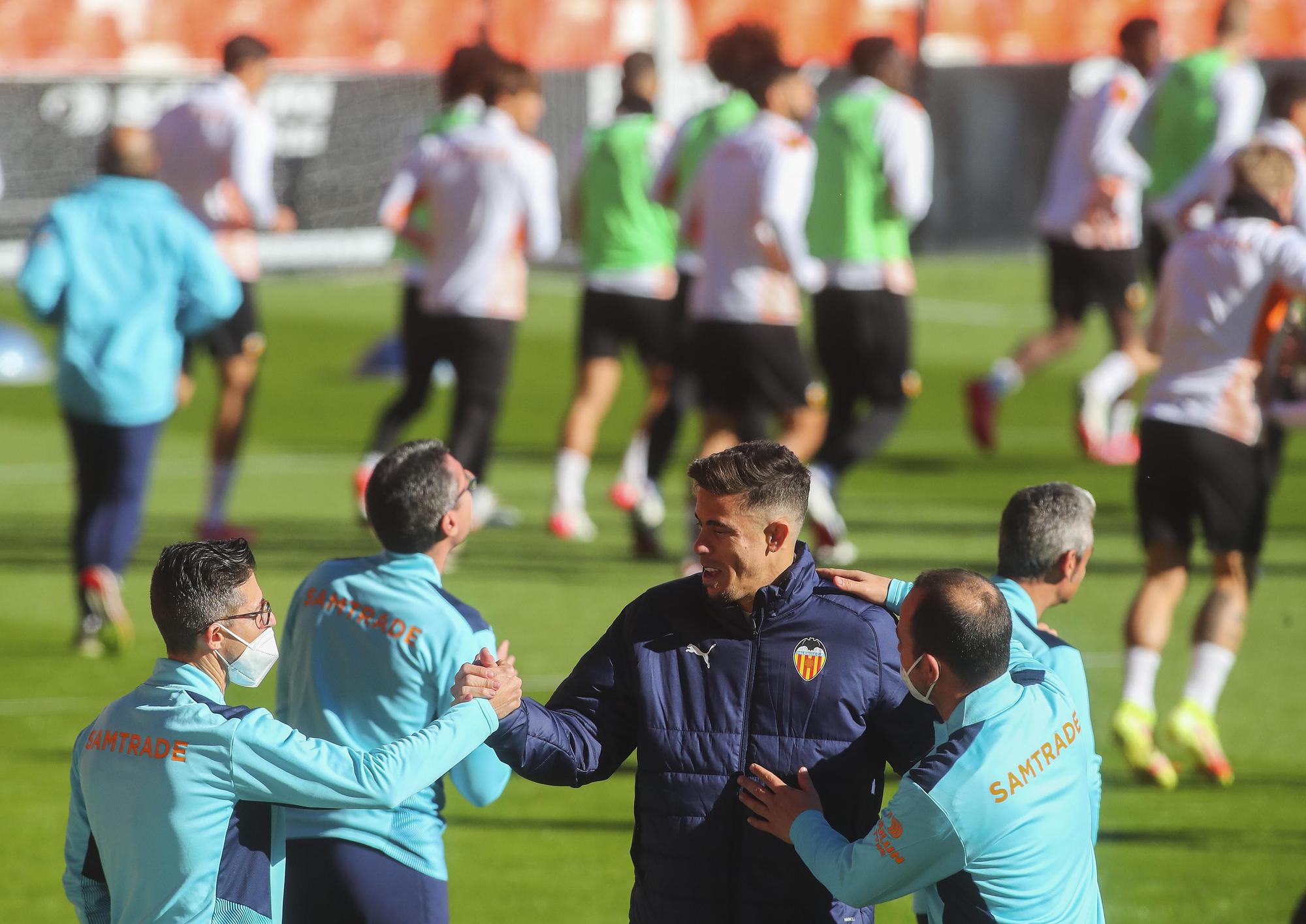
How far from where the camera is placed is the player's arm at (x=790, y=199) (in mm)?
9594

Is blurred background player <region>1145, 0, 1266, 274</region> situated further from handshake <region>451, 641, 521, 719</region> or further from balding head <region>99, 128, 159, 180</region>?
handshake <region>451, 641, 521, 719</region>

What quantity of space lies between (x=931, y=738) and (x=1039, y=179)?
77.1 ft

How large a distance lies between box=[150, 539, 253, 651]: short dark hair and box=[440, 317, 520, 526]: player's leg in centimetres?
647

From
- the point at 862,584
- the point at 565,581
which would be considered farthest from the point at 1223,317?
the point at 565,581

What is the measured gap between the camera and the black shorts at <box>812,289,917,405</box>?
10.6 meters

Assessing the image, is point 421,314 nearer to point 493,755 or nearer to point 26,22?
point 493,755

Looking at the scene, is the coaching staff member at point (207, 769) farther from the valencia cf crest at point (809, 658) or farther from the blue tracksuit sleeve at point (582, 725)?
the valencia cf crest at point (809, 658)

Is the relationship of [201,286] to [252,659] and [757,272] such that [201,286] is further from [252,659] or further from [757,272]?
[252,659]

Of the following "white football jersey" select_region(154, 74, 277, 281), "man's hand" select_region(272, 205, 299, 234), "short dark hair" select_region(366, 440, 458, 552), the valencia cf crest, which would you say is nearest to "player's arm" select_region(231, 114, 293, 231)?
"white football jersey" select_region(154, 74, 277, 281)

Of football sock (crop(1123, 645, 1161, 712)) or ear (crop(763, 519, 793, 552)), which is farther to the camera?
football sock (crop(1123, 645, 1161, 712))

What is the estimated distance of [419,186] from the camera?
10.6 meters

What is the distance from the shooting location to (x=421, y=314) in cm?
1073

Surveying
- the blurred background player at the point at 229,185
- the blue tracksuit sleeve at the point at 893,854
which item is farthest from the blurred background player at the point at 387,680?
the blurred background player at the point at 229,185

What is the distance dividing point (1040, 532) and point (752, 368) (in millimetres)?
5305
